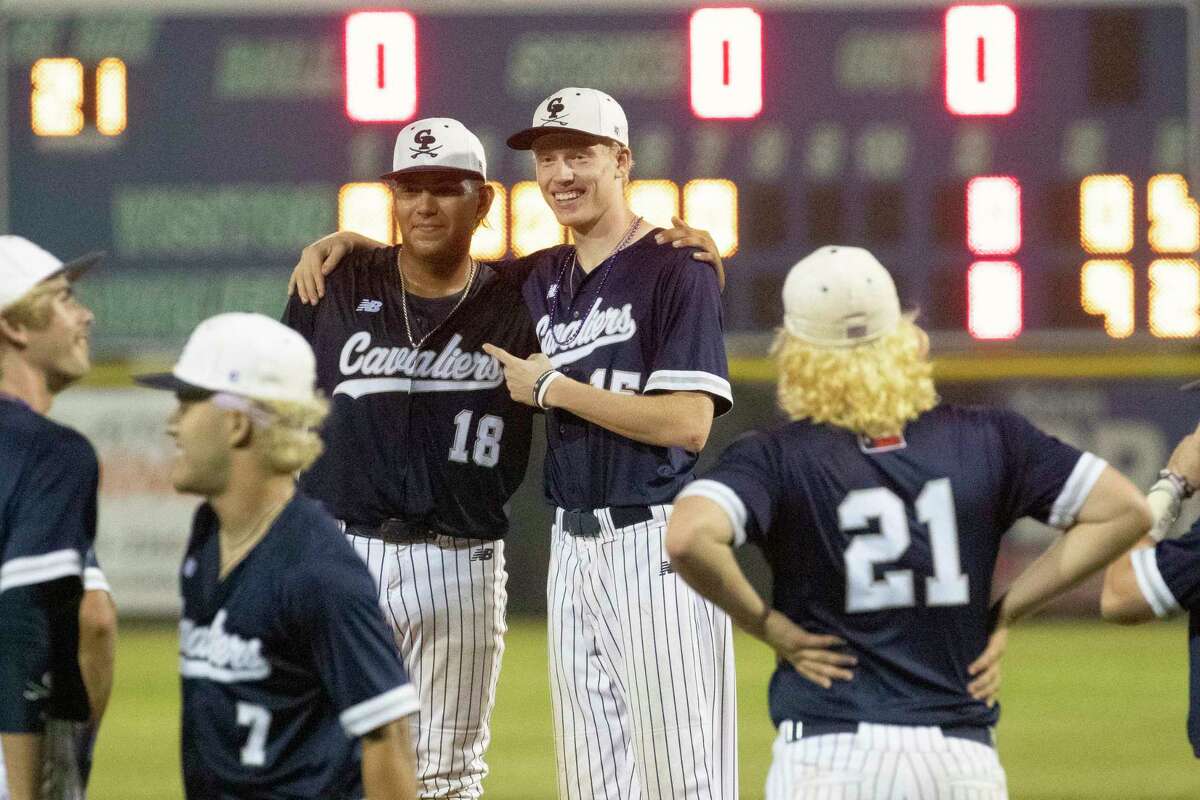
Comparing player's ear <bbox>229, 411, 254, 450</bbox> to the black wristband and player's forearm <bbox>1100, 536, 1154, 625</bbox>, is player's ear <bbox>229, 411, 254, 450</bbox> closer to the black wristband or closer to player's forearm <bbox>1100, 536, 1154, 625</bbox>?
the black wristband

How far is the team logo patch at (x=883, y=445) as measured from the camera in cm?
275

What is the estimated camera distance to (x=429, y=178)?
4.15m

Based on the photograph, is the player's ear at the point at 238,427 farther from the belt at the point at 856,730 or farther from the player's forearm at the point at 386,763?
the belt at the point at 856,730

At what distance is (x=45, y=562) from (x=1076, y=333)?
7044 millimetres

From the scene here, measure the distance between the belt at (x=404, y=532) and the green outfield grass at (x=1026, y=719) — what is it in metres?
2.02

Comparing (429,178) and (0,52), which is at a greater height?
(0,52)

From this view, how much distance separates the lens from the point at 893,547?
8.84ft

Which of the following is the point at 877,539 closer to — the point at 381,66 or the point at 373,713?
the point at 373,713

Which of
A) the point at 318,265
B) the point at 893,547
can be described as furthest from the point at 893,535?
the point at 318,265

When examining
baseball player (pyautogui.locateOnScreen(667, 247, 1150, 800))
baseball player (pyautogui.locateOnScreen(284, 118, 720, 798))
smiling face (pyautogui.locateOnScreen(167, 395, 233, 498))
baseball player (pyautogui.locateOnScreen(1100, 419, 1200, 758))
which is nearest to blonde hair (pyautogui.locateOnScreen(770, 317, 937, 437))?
baseball player (pyautogui.locateOnScreen(667, 247, 1150, 800))

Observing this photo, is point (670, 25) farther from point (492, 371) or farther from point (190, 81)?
point (492, 371)

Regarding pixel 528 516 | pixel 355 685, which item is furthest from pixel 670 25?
pixel 355 685

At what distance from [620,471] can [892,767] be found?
1.32 m

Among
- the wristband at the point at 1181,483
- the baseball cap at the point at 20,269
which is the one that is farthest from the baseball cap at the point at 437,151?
the wristband at the point at 1181,483
